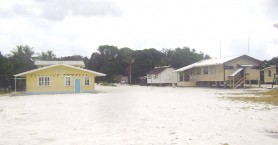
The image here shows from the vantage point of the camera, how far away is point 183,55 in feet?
245

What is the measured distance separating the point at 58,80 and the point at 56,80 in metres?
0.24

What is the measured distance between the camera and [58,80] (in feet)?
121

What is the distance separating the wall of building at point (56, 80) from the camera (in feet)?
118

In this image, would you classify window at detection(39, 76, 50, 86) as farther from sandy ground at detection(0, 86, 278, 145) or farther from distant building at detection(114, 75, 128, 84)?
distant building at detection(114, 75, 128, 84)

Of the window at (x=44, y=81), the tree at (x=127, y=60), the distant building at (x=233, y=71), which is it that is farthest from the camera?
the tree at (x=127, y=60)

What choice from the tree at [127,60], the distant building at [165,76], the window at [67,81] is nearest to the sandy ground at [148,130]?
the window at [67,81]

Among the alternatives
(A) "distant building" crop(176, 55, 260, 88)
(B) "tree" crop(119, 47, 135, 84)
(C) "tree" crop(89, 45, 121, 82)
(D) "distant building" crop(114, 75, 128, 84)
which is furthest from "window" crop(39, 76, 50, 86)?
(D) "distant building" crop(114, 75, 128, 84)

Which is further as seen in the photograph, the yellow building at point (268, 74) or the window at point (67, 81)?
the yellow building at point (268, 74)

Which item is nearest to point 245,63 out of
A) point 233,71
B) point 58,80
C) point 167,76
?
point 233,71

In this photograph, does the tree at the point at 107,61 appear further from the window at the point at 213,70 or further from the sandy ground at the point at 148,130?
the sandy ground at the point at 148,130

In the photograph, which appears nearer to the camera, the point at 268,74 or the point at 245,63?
the point at 245,63

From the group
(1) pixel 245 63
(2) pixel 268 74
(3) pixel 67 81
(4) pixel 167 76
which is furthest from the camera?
(4) pixel 167 76

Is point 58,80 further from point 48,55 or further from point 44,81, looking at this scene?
point 48,55

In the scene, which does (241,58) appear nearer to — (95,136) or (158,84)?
(158,84)
